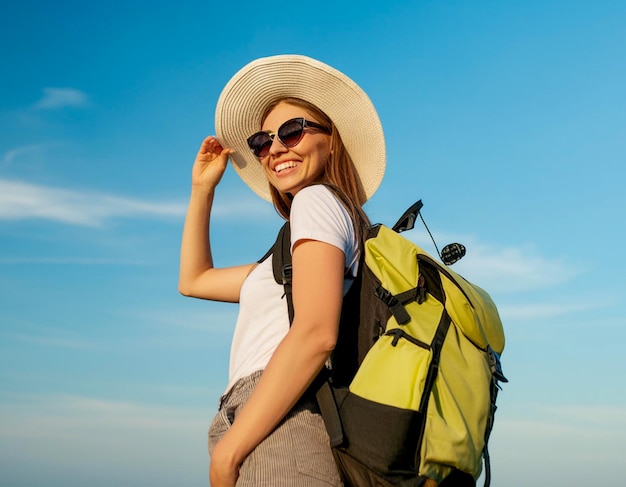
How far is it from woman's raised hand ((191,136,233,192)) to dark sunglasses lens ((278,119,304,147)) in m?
1.07

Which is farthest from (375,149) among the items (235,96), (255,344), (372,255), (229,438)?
(229,438)

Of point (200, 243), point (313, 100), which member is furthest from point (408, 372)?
point (200, 243)

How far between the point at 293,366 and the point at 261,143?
1594 millimetres

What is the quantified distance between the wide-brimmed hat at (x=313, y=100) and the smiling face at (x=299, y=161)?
0.64ft

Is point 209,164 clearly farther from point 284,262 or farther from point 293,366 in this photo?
point 293,366

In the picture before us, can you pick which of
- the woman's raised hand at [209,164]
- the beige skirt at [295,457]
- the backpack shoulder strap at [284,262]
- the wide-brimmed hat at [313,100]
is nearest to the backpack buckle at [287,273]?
the backpack shoulder strap at [284,262]

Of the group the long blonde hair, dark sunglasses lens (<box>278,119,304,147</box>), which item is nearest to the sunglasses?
dark sunglasses lens (<box>278,119,304,147</box>)

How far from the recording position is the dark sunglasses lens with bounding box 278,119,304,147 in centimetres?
393

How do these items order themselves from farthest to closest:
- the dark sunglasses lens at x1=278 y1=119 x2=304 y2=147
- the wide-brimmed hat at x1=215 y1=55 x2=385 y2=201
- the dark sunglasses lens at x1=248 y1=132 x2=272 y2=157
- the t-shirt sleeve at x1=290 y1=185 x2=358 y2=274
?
the wide-brimmed hat at x1=215 y1=55 x2=385 y2=201
the dark sunglasses lens at x1=248 y1=132 x2=272 y2=157
the dark sunglasses lens at x1=278 y1=119 x2=304 y2=147
the t-shirt sleeve at x1=290 y1=185 x2=358 y2=274

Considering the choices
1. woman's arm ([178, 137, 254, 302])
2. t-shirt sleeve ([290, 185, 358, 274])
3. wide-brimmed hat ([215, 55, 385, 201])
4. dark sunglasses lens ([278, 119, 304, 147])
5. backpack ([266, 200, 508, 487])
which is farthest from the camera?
woman's arm ([178, 137, 254, 302])

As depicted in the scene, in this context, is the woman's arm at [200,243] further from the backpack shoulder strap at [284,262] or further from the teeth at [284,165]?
the backpack shoulder strap at [284,262]

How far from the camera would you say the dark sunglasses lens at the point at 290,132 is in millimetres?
3928

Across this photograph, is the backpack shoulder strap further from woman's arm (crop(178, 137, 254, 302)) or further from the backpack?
woman's arm (crop(178, 137, 254, 302))

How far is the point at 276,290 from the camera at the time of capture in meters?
3.36
